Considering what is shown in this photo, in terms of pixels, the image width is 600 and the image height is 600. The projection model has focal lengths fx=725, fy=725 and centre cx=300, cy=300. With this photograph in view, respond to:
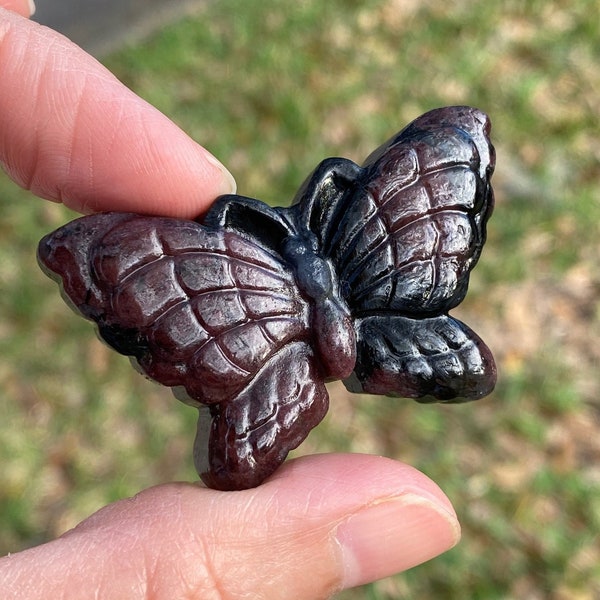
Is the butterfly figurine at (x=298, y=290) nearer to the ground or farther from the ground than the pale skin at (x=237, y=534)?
farther from the ground

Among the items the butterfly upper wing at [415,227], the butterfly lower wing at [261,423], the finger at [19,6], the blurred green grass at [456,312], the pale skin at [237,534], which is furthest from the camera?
the blurred green grass at [456,312]

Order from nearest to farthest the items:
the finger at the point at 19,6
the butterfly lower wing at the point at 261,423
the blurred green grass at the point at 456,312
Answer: the butterfly lower wing at the point at 261,423
the finger at the point at 19,6
the blurred green grass at the point at 456,312

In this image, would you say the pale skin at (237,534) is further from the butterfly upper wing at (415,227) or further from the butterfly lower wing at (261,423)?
the butterfly upper wing at (415,227)

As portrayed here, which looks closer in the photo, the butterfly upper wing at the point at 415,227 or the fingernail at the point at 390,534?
the fingernail at the point at 390,534

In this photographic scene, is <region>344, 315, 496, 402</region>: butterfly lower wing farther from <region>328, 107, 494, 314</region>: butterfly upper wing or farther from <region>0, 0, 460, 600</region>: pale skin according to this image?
<region>0, 0, 460, 600</region>: pale skin

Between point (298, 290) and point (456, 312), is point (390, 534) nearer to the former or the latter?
point (298, 290)

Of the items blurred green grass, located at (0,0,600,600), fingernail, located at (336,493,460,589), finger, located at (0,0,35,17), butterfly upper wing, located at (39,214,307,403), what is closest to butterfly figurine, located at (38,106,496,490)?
butterfly upper wing, located at (39,214,307,403)

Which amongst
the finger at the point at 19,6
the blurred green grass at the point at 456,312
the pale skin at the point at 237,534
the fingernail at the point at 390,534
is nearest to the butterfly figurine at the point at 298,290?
the pale skin at the point at 237,534
